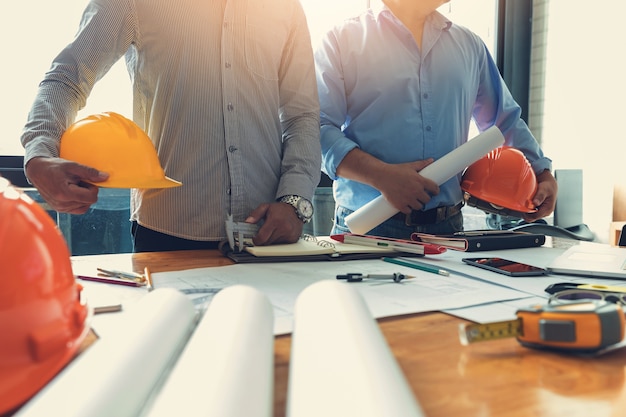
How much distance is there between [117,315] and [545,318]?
50 centimetres

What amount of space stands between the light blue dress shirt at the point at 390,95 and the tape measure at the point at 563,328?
3.61ft

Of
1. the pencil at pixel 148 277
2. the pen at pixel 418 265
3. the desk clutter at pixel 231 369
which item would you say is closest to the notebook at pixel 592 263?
the pen at pixel 418 265

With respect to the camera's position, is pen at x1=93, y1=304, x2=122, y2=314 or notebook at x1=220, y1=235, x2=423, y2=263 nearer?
pen at x1=93, y1=304, x2=122, y2=314

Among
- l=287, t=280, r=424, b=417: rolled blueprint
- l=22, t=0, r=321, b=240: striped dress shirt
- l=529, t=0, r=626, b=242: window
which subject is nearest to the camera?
l=287, t=280, r=424, b=417: rolled blueprint

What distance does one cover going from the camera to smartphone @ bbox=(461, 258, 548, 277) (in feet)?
3.05

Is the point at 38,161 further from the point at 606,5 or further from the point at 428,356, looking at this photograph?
the point at 606,5

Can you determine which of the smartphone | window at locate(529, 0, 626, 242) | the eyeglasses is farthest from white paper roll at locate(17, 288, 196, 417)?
window at locate(529, 0, 626, 242)

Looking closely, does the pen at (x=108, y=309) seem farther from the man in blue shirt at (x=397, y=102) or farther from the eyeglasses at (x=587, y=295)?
the man in blue shirt at (x=397, y=102)

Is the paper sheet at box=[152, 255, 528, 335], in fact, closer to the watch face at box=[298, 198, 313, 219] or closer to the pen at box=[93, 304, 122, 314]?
the pen at box=[93, 304, 122, 314]

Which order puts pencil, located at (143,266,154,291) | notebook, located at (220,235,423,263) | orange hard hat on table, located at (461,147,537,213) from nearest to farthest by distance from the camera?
pencil, located at (143,266,154,291) → notebook, located at (220,235,423,263) → orange hard hat on table, located at (461,147,537,213)

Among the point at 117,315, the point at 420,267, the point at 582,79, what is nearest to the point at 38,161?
the point at 117,315

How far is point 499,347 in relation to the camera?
55 cm

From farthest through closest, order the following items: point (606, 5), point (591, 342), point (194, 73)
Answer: point (606, 5), point (194, 73), point (591, 342)

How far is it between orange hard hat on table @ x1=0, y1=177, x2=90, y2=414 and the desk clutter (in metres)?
0.04
